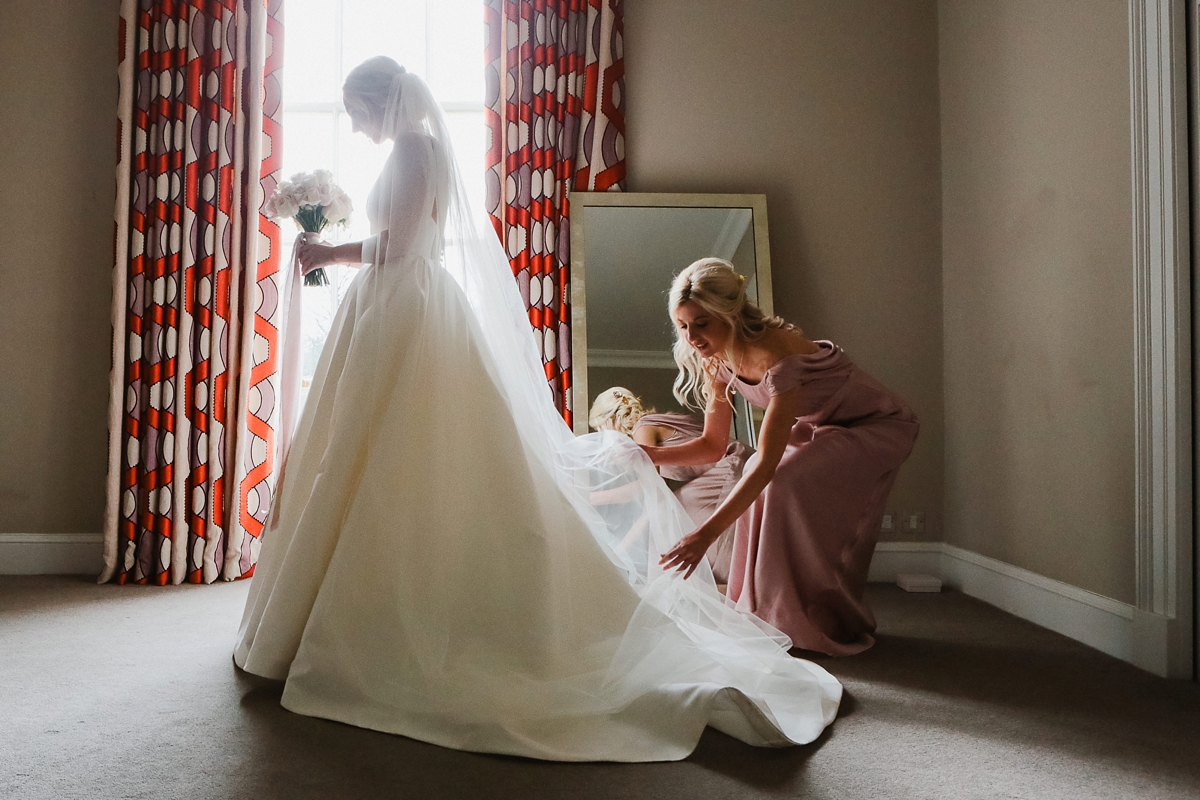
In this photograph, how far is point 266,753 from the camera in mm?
1617

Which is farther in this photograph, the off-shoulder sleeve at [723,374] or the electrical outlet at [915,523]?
the electrical outlet at [915,523]

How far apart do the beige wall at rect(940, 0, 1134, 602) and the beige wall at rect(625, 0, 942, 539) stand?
0.19 metres

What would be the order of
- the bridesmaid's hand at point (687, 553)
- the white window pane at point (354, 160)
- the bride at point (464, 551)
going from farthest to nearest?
1. the white window pane at point (354, 160)
2. the bridesmaid's hand at point (687, 553)
3. the bride at point (464, 551)

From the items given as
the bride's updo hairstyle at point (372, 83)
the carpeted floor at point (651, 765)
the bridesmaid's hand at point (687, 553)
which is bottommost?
the carpeted floor at point (651, 765)

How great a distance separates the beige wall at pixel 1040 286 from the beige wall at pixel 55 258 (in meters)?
4.06

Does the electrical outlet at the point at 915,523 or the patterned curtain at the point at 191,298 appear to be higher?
the patterned curtain at the point at 191,298

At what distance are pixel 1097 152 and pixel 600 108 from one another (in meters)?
2.12

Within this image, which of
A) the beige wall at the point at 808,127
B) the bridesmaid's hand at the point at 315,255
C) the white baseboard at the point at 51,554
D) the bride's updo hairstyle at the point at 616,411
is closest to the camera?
the bridesmaid's hand at the point at 315,255

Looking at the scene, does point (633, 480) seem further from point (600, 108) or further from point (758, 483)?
point (600, 108)

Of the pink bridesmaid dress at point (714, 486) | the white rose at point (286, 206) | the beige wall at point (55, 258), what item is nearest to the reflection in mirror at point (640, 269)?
the pink bridesmaid dress at point (714, 486)

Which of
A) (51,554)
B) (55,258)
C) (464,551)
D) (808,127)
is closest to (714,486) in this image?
(464,551)

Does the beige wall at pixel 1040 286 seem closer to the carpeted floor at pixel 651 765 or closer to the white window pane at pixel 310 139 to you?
the carpeted floor at pixel 651 765

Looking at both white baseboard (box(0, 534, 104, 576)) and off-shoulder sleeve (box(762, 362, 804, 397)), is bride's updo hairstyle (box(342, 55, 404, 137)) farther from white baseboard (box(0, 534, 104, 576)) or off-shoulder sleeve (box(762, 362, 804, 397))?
white baseboard (box(0, 534, 104, 576))

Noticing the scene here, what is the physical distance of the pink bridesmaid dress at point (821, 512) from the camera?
8.11ft
